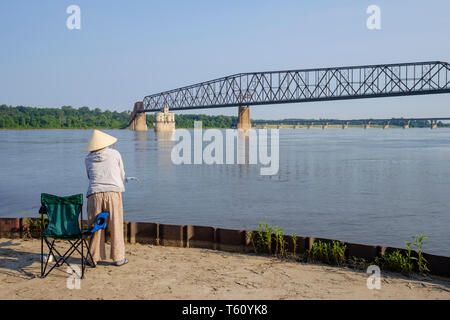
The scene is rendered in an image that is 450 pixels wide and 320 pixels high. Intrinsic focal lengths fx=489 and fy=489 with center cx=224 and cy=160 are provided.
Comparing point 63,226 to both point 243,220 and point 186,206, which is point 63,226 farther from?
point 186,206

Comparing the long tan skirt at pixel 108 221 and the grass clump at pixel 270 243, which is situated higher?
the long tan skirt at pixel 108 221

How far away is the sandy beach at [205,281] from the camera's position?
267 inches

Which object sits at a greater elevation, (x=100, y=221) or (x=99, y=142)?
(x=99, y=142)

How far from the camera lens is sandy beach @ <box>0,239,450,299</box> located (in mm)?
6789

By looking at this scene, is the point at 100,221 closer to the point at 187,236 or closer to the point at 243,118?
the point at 187,236

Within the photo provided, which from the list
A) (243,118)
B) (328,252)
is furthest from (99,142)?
(243,118)

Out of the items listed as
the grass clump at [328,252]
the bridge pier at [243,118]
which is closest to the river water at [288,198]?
the grass clump at [328,252]

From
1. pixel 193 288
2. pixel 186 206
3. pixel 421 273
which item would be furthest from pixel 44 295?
pixel 186 206

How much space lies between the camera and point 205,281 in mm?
7375

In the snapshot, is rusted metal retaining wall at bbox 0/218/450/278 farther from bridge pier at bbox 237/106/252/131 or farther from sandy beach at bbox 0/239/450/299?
bridge pier at bbox 237/106/252/131

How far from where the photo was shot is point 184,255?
897 cm

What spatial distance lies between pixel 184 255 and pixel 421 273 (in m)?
4.06

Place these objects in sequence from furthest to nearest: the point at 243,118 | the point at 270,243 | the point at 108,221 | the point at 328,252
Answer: the point at 243,118 < the point at 270,243 < the point at 328,252 < the point at 108,221

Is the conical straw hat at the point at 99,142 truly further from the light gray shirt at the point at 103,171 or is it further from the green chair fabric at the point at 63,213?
the green chair fabric at the point at 63,213
